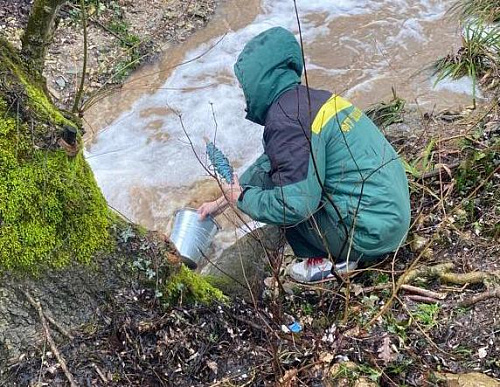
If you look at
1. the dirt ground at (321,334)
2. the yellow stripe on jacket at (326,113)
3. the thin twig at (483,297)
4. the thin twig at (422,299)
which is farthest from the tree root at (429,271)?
the yellow stripe on jacket at (326,113)

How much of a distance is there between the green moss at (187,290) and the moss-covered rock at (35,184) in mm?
473

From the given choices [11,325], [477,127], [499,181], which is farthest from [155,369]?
[477,127]

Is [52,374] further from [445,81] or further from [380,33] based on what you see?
[380,33]

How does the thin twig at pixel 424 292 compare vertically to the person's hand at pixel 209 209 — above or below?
below

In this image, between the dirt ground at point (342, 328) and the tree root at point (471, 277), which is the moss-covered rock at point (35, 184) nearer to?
the dirt ground at point (342, 328)

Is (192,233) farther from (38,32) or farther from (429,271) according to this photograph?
(38,32)

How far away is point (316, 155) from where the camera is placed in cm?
327

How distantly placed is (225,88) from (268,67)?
10.3ft

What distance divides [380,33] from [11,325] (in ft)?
18.7

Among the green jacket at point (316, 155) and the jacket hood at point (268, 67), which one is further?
the jacket hood at point (268, 67)

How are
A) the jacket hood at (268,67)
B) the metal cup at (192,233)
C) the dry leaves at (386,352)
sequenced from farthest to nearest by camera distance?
the metal cup at (192,233)
the jacket hood at (268,67)
the dry leaves at (386,352)

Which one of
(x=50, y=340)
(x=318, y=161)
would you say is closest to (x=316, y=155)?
(x=318, y=161)

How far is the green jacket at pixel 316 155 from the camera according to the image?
10.8ft

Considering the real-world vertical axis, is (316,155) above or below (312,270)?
above
